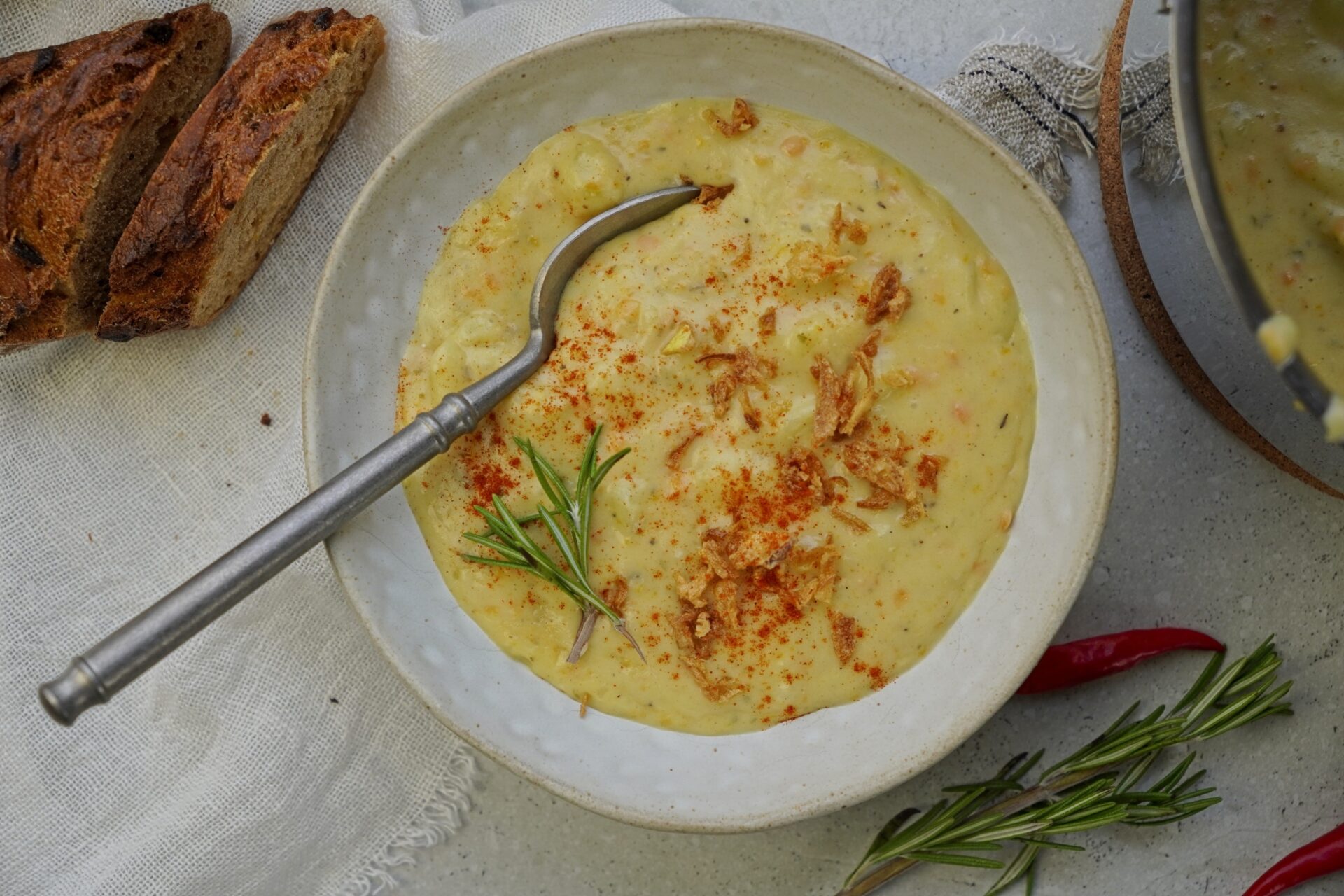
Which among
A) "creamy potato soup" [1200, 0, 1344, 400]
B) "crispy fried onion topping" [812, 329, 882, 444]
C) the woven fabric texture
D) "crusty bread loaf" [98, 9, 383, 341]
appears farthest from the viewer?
the woven fabric texture

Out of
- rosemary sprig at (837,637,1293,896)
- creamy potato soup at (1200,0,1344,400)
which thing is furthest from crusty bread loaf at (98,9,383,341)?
rosemary sprig at (837,637,1293,896)

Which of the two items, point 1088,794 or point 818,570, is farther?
point 1088,794

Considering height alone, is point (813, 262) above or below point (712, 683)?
above

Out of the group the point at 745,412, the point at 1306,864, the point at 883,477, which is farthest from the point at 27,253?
the point at 1306,864

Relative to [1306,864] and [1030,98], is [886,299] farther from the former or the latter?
[1306,864]

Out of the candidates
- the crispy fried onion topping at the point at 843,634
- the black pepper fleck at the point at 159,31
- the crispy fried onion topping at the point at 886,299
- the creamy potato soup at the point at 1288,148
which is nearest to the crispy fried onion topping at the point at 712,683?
the crispy fried onion topping at the point at 843,634

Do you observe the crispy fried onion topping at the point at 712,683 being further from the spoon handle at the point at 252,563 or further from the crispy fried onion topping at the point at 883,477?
the spoon handle at the point at 252,563

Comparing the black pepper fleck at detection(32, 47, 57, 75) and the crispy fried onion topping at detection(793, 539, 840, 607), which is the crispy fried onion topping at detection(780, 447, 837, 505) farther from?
the black pepper fleck at detection(32, 47, 57, 75)

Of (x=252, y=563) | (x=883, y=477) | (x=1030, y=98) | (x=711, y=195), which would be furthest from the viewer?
(x=1030, y=98)
